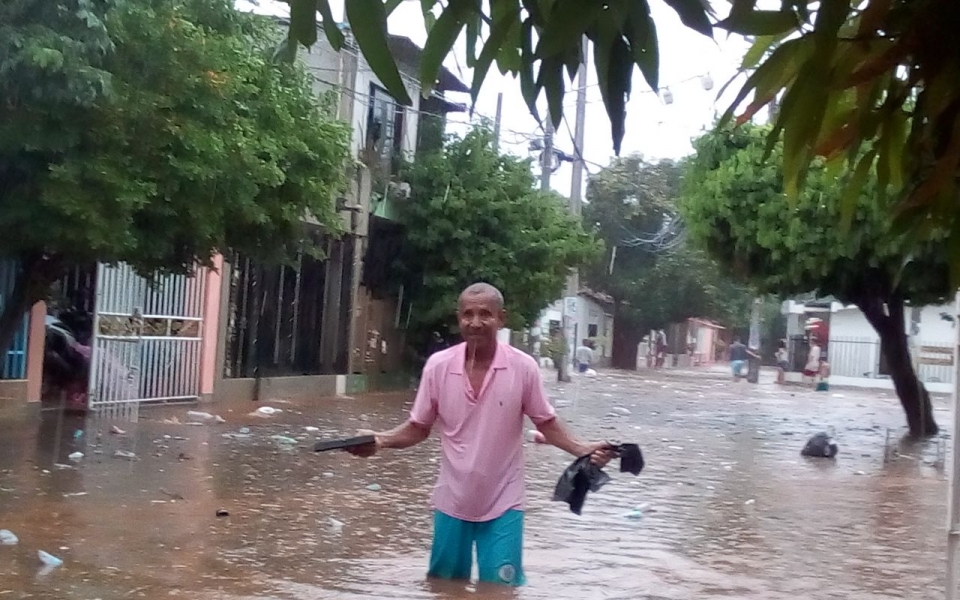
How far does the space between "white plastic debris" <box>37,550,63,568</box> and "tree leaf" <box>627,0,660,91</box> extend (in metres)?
5.61

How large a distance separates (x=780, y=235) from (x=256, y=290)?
8.69m

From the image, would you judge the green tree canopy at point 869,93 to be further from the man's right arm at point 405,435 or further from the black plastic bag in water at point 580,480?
the man's right arm at point 405,435

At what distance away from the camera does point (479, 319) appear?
527cm

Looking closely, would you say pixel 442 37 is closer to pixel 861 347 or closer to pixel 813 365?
pixel 813 365

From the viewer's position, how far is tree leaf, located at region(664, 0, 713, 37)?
210 centimetres

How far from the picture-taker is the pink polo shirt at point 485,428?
519 cm

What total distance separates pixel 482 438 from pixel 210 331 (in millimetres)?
14729

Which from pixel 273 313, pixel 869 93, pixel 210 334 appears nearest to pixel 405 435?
pixel 869 93

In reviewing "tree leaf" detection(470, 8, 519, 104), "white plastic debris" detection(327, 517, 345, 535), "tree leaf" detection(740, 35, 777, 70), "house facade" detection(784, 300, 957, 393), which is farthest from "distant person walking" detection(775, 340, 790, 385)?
"tree leaf" detection(470, 8, 519, 104)

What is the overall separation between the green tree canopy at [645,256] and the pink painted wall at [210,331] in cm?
3339

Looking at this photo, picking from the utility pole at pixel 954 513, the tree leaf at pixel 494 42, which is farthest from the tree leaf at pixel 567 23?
the utility pole at pixel 954 513

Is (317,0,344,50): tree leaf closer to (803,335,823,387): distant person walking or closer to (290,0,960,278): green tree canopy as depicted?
(290,0,960,278): green tree canopy

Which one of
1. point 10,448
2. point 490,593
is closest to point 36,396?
point 10,448

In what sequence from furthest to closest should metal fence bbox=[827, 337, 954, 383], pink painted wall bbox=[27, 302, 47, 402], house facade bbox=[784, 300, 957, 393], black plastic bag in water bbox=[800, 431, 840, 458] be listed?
1. metal fence bbox=[827, 337, 954, 383]
2. house facade bbox=[784, 300, 957, 393]
3. black plastic bag in water bbox=[800, 431, 840, 458]
4. pink painted wall bbox=[27, 302, 47, 402]
